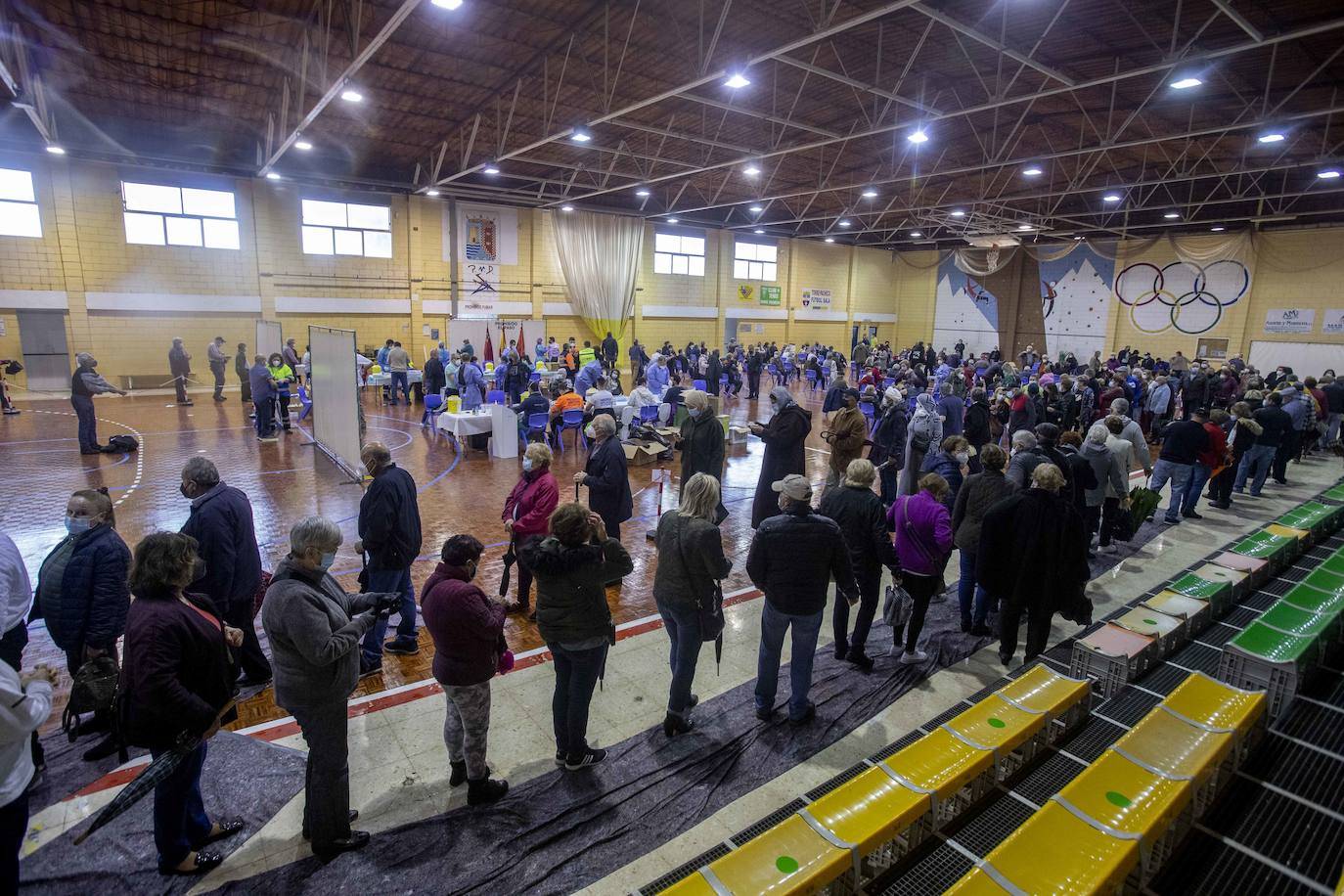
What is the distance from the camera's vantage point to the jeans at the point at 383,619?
4.05 m

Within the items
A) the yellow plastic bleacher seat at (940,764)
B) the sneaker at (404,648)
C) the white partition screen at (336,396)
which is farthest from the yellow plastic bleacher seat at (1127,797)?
the white partition screen at (336,396)

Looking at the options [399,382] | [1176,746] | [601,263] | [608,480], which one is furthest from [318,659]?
[601,263]

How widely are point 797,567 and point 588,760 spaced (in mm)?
1409

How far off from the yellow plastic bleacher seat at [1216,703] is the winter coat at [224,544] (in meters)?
4.84

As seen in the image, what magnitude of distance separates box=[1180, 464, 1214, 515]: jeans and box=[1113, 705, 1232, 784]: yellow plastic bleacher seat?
5.72 meters

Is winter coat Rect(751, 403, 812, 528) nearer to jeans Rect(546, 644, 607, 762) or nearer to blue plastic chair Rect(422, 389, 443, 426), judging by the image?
jeans Rect(546, 644, 607, 762)

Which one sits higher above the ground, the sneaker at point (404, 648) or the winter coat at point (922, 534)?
the winter coat at point (922, 534)

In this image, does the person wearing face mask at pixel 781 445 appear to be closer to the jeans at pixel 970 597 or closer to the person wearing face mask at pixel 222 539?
the jeans at pixel 970 597

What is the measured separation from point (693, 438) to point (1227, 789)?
4021mm

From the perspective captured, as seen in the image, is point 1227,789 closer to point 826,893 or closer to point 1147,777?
point 1147,777

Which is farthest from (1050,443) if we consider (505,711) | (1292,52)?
(1292,52)

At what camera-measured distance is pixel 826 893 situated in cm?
237

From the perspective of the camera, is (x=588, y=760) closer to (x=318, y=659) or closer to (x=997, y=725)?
(x=318, y=659)

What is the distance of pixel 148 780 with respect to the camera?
91.3 inches
